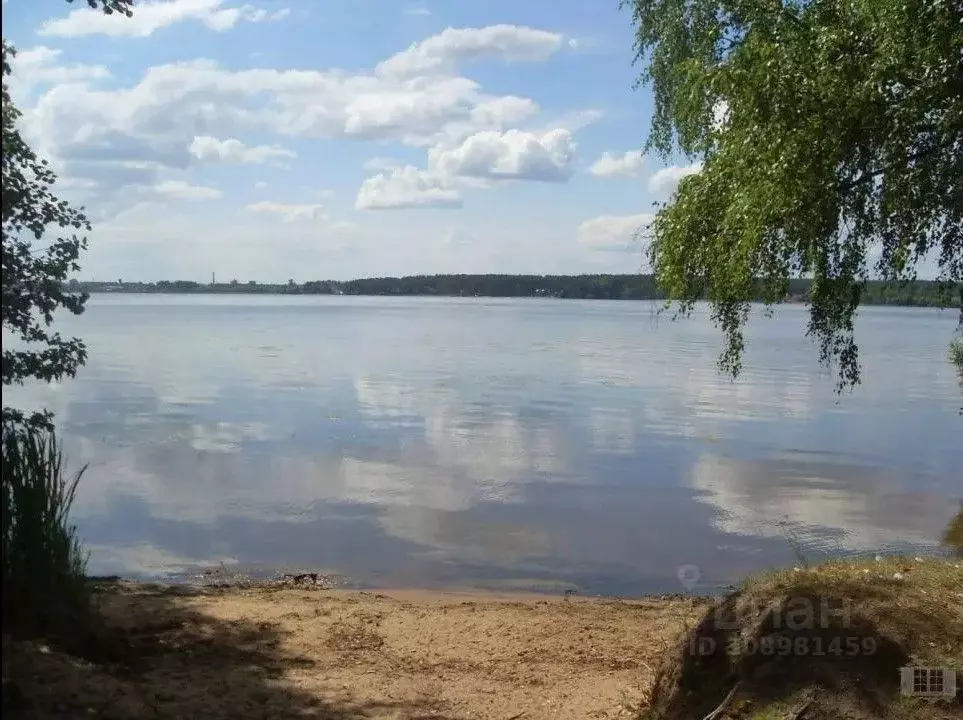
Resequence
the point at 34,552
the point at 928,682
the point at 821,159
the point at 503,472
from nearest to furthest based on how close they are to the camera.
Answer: the point at 928,682 < the point at 34,552 < the point at 821,159 < the point at 503,472

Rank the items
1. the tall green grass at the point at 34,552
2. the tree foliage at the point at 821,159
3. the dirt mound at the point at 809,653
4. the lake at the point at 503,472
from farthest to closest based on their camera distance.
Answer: the lake at the point at 503,472 → the tree foliage at the point at 821,159 → the tall green grass at the point at 34,552 → the dirt mound at the point at 809,653

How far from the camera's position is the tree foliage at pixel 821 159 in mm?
7066

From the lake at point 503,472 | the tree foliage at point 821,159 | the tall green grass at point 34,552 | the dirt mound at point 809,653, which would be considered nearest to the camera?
the dirt mound at point 809,653

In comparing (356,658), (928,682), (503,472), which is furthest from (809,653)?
(503,472)

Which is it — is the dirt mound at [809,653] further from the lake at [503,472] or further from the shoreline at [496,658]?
the lake at [503,472]

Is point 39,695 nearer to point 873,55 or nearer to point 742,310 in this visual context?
point 742,310

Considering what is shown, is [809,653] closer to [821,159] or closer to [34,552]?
[821,159]

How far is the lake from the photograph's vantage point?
13.8 m

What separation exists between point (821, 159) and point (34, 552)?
619cm

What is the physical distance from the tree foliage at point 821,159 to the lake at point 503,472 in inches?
67.8

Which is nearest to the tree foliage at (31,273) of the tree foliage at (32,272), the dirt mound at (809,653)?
the tree foliage at (32,272)

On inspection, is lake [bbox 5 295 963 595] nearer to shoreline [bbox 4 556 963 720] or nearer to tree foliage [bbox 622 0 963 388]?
tree foliage [bbox 622 0 963 388]

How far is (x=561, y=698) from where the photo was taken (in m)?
6.82

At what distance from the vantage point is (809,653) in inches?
216
